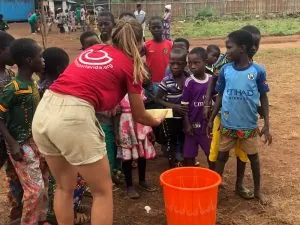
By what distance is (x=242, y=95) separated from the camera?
3.65m

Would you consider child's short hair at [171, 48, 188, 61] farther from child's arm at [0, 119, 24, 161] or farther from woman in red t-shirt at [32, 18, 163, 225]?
child's arm at [0, 119, 24, 161]

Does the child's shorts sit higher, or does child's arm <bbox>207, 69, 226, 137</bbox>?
child's arm <bbox>207, 69, 226, 137</bbox>

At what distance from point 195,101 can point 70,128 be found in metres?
1.90

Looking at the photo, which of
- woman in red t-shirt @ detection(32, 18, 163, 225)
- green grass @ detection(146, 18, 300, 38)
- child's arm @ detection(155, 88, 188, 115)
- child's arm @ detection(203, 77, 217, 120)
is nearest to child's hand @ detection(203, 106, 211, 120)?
child's arm @ detection(203, 77, 217, 120)

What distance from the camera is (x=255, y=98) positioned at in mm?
3674

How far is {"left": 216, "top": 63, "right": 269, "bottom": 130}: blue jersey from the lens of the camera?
363cm

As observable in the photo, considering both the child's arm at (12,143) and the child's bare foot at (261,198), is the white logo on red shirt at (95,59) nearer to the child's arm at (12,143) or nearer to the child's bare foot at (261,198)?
the child's arm at (12,143)

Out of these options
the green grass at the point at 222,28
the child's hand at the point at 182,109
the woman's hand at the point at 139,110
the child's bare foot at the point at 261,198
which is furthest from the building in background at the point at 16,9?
the woman's hand at the point at 139,110

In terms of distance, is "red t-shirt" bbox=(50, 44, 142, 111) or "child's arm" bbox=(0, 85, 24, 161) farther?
"child's arm" bbox=(0, 85, 24, 161)

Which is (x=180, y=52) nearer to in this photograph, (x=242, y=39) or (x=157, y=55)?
(x=242, y=39)

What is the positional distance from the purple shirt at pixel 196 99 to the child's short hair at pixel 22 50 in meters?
1.53

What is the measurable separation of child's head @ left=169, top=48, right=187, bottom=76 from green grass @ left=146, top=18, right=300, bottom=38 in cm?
1523

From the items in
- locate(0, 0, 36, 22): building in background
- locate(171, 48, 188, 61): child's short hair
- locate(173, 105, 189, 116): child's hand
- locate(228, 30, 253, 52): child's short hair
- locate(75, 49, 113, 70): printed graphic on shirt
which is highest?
locate(0, 0, 36, 22): building in background

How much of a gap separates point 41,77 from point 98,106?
1119 mm
